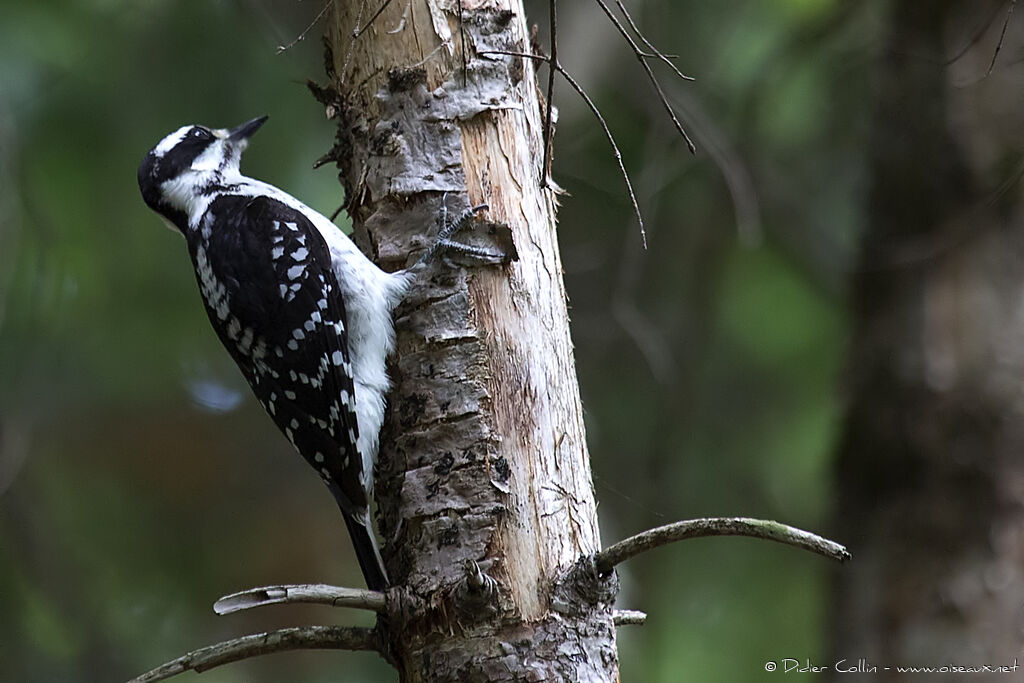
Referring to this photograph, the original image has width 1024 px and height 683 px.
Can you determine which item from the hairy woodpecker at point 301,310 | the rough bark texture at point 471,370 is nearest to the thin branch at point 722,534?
the rough bark texture at point 471,370

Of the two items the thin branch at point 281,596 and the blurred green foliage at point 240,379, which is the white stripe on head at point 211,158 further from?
the thin branch at point 281,596

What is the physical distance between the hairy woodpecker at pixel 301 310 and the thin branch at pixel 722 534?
2.35 ft

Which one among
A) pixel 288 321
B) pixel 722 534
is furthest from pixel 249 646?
pixel 288 321

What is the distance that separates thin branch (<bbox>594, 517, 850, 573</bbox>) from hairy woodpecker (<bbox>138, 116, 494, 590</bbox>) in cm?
72

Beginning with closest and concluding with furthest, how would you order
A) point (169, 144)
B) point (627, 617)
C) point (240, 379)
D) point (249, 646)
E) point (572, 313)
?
point (249, 646)
point (627, 617)
point (169, 144)
point (572, 313)
point (240, 379)

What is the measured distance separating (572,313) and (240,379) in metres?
1.59

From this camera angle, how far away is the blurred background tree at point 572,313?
13.2 ft

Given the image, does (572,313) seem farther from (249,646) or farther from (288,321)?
(249,646)

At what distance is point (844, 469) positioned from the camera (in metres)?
3.61

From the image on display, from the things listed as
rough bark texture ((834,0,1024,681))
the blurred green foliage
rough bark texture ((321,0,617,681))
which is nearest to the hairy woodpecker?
rough bark texture ((321,0,617,681))

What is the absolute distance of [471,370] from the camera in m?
2.21

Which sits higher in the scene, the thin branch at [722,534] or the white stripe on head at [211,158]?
the white stripe on head at [211,158]

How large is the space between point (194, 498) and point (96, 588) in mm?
618

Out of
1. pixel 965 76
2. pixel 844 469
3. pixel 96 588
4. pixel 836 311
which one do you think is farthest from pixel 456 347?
pixel 96 588
